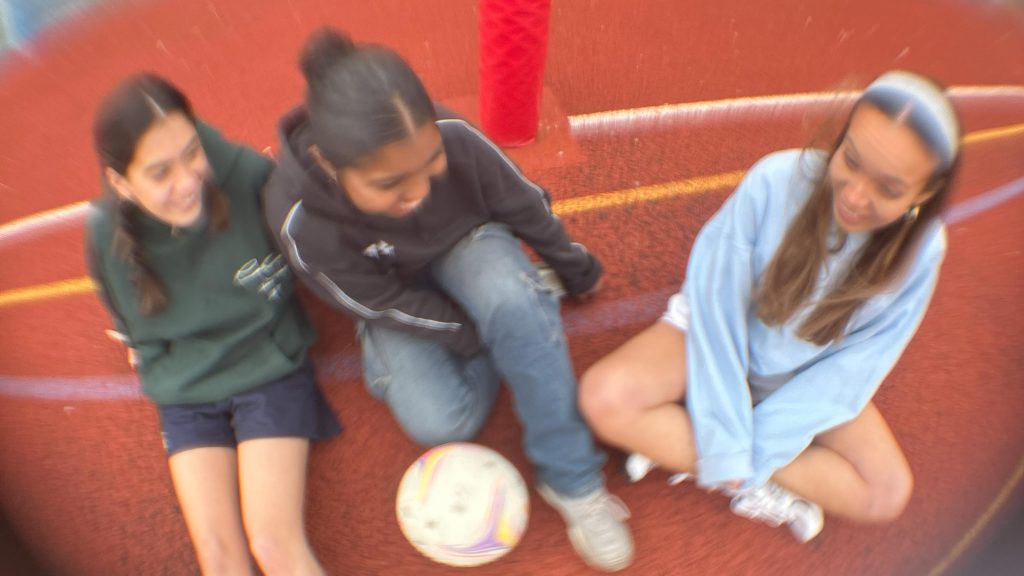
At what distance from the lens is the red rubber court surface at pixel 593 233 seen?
133 centimetres

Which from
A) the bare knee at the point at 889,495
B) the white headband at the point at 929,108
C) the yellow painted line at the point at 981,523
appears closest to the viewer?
the white headband at the point at 929,108

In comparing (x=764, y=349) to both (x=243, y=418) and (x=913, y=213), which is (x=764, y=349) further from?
(x=243, y=418)

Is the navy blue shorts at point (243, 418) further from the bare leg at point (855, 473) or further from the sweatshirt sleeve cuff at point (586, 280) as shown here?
the bare leg at point (855, 473)

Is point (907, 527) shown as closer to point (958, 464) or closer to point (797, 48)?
point (958, 464)

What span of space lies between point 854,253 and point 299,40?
68.7 inches

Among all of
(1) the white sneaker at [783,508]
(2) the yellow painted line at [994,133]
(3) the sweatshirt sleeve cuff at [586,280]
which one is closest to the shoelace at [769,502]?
(1) the white sneaker at [783,508]

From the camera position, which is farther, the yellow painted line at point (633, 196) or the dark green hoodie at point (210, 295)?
the yellow painted line at point (633, 196)

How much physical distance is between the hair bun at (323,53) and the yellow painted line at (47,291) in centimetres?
107

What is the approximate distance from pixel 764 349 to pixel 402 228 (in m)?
0.68

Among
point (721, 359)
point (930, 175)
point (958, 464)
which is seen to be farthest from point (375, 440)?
point (958, 464)

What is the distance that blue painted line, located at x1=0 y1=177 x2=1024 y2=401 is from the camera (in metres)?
1.50

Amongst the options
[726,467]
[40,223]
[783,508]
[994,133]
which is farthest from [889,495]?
[40,223]

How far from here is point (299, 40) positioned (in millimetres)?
2137

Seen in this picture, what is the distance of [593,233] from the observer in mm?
1705
